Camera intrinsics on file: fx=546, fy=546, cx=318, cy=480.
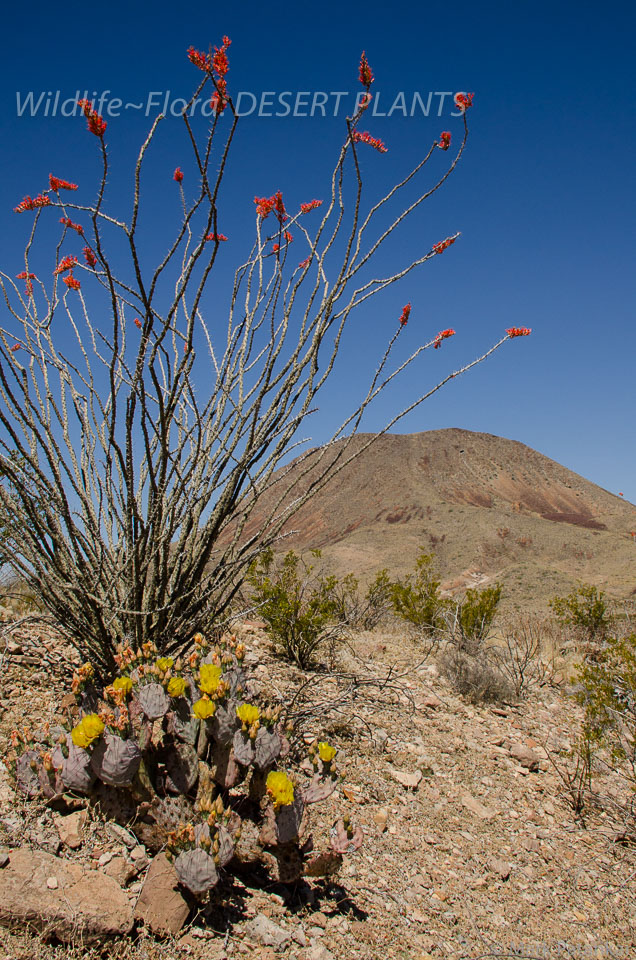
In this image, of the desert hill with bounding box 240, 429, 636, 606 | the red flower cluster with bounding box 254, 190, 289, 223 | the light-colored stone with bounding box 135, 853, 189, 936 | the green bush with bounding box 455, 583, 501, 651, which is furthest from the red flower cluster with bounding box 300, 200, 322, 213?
the desert hill with bounding box 240, 429, 636, 606

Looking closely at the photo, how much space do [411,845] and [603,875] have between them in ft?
2.84

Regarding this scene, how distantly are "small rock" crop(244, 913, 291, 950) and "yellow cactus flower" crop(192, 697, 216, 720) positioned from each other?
1.97ft

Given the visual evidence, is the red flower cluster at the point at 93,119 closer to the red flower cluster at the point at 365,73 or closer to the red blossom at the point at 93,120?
the red blossom at the point at 93,120

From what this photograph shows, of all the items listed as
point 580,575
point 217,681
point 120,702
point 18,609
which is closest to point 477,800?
point 217,681

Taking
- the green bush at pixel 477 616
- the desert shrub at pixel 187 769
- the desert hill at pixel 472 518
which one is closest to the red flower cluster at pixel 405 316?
the desert shrub at pixel 187 769

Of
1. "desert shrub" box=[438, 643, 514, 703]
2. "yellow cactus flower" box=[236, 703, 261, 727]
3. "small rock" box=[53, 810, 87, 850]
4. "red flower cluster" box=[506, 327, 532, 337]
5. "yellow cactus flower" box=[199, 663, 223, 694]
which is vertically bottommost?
"small rock" box=[53, 810, 87, 850]

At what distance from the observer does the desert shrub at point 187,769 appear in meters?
1.66

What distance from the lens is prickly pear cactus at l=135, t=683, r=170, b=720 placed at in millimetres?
1776

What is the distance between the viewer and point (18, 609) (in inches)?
202

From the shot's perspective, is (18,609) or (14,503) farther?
(18,609)

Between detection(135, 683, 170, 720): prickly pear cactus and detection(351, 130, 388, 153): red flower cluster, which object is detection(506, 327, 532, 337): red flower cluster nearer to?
detection(351, 130, 388, 153): red flower cluster

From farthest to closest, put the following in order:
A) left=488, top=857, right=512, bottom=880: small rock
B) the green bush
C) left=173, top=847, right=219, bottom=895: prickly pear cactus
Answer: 1. the green bush
2. left=488, top=857, right=512, bottom=880: small rock
3. left=173, top=847, right=219, bottom=895: prickly pear cactus

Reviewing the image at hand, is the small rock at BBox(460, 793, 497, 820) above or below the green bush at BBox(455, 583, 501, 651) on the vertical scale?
below

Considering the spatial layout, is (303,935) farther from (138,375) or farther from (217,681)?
(138,375)
